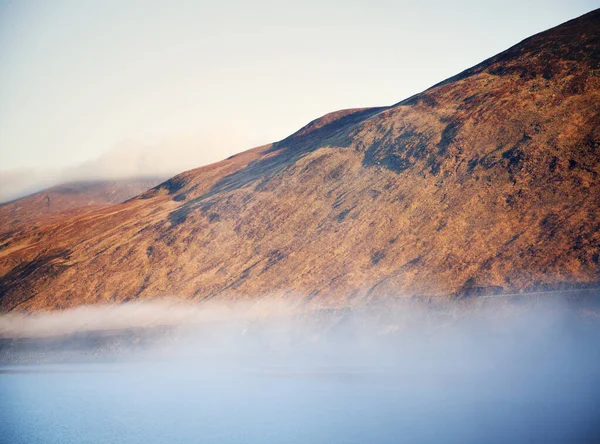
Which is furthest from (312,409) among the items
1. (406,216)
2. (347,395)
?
(406,216)

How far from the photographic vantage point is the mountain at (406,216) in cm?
4700

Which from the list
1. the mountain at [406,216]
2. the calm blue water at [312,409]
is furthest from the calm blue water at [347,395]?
the mountain at [406,216]

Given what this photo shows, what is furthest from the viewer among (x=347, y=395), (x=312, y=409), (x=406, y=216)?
(x=406, y=216)

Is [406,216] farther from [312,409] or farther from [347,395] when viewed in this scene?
[312,409]

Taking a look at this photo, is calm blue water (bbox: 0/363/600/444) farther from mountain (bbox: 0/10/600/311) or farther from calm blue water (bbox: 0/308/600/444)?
mountain (bbox: 0/10/600/311)

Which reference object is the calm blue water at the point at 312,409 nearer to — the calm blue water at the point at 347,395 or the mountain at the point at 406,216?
the calm blue water at the point at 347,395

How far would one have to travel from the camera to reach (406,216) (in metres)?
57.7

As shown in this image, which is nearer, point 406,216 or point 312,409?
point 312,409

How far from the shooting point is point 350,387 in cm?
3275

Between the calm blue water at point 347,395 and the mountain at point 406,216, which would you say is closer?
the calm blue water at point 347,395

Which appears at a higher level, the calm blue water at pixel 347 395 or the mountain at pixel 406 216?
the mountain at pixel 406 216

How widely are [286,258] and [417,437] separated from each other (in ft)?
136

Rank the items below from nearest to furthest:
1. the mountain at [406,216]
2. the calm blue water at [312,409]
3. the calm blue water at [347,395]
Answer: the calm blue water at [312,409] → the calm blue water at [347,395] → the mountain at [406,216]

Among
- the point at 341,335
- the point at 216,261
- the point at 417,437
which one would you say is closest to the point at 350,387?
the point at 417,437
